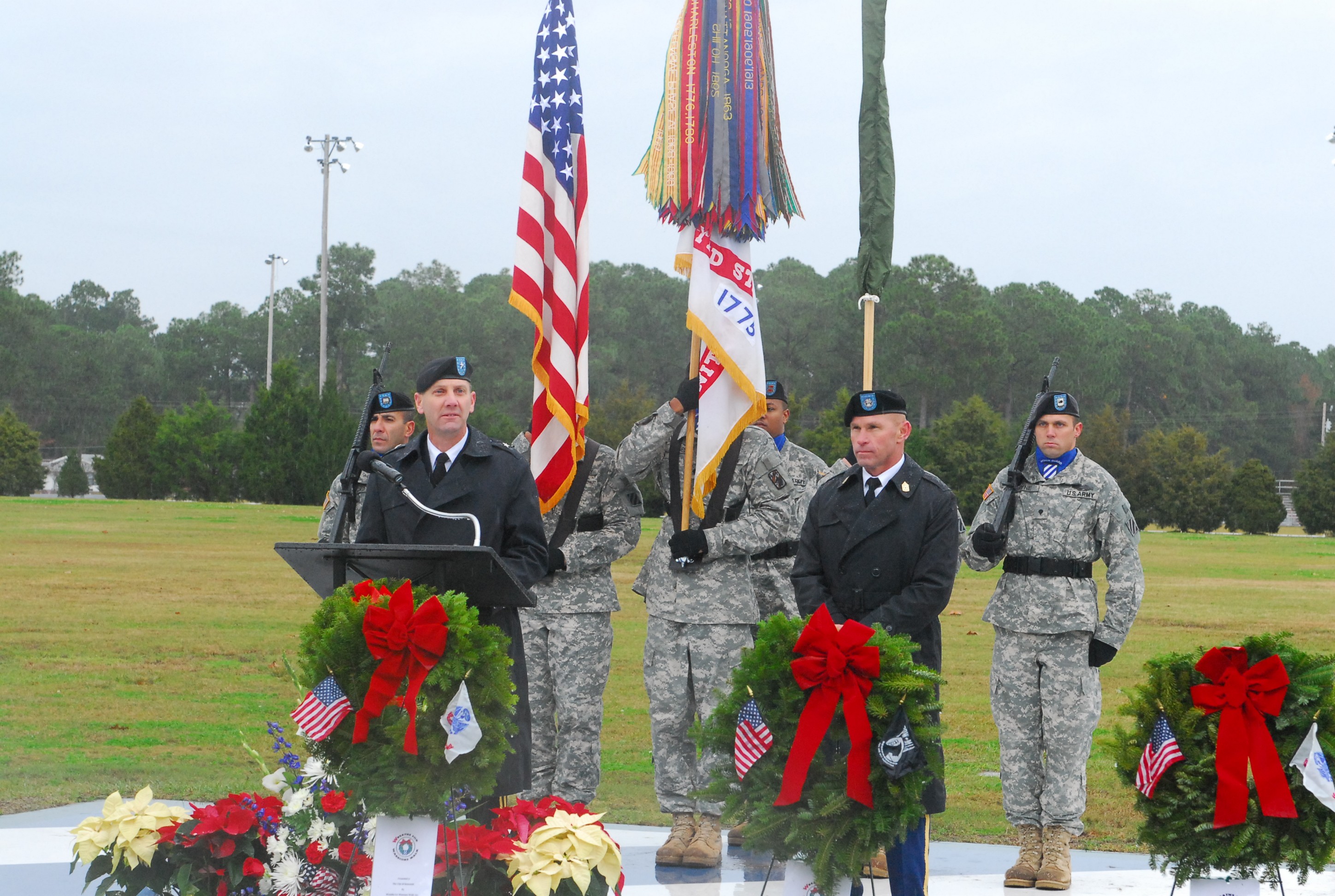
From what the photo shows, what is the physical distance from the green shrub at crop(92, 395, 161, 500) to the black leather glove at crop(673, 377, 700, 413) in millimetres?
47816

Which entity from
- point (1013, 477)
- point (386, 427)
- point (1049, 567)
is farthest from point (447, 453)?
point (1049, 567)

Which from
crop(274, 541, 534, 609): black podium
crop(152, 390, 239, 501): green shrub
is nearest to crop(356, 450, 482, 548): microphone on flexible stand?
crop(274, 541, 534, 609): black podium

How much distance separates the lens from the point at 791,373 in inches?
2258

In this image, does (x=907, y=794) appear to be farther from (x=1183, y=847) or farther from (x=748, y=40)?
(x=748, y=40)

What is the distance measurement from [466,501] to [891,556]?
5.49 ft

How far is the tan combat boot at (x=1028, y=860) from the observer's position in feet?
19.1

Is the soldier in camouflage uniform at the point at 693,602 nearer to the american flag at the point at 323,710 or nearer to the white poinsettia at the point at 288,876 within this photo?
the white poinsettia at the point at 288,876

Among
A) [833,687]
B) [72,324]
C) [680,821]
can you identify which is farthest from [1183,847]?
[72,324]

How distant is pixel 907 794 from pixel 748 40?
4.09 meters

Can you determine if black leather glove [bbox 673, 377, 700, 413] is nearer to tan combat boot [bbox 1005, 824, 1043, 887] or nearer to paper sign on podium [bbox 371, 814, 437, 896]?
tan combat boot [bbox 1005, 824, 1043, 887]

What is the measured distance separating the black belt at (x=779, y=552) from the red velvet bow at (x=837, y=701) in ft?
9.95

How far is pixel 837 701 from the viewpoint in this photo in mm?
4043

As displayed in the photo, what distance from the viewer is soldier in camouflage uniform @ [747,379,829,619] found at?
6.96 m

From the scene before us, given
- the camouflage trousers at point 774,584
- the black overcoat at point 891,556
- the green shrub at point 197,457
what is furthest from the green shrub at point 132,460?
the black overcoat at point 891,556
